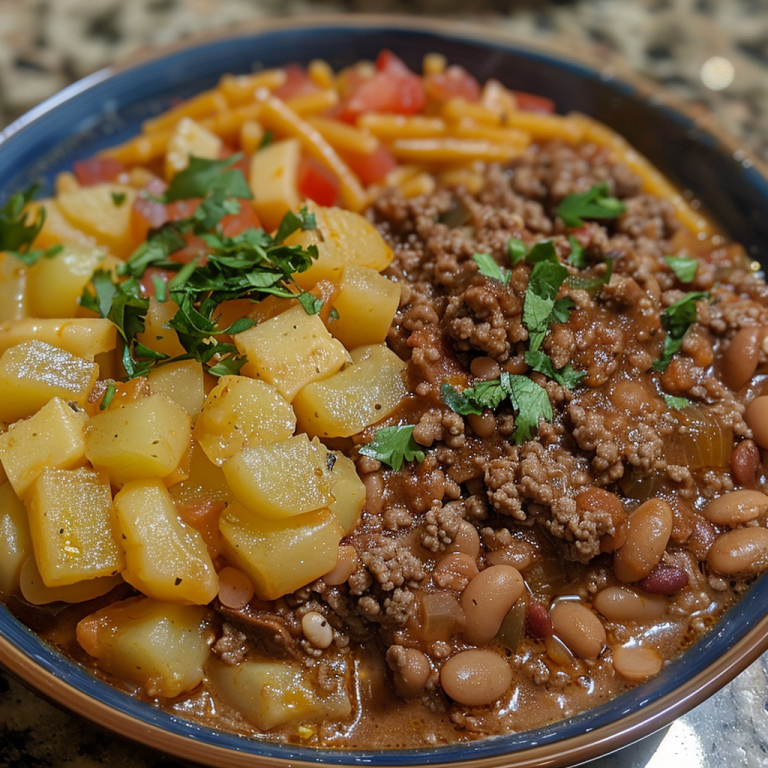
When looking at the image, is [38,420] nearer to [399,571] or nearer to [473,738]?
[399,571]

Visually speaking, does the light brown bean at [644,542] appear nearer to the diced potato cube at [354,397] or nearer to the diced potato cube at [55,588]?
the diced potato cube at [354,397]

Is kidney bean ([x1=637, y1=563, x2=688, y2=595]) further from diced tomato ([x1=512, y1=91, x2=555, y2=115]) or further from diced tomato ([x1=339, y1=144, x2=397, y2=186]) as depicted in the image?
diced tomato ([x1=512, y1=91, x2=555, y2=115])

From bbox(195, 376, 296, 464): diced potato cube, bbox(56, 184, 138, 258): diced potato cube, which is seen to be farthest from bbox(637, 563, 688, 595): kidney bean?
bbox(56, 184, 138, 258): diced potato cube

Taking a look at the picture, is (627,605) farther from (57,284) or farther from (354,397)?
(57,284)

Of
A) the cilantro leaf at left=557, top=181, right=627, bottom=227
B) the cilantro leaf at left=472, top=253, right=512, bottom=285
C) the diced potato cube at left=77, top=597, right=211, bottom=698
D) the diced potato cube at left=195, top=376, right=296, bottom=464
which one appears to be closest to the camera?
the diced potato cube at left=77, top=597, right=211, bottom=698

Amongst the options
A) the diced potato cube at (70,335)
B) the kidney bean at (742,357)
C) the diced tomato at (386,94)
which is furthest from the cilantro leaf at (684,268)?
the diced potato cube at (70,335)

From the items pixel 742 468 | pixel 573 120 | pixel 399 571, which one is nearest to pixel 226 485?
pixel 399 571
